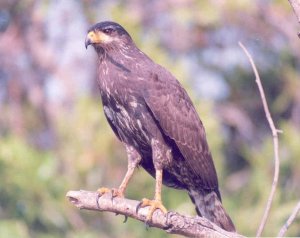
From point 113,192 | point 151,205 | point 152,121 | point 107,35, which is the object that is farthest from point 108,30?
point 151,205

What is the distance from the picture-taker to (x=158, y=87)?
622 centimetres

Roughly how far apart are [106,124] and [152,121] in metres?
3.65

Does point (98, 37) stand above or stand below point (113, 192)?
above

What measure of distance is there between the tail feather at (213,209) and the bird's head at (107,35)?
1128mm

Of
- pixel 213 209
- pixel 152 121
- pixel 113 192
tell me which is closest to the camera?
pixel 113 192

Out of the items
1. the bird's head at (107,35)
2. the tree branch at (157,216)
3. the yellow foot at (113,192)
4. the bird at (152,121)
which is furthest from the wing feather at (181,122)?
the tree branch at (157,216)

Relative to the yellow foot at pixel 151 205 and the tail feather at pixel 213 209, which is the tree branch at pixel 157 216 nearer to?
the yellow foot at pixel 151 205

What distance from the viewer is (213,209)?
257 inches

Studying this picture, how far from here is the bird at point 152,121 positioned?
6160 mm

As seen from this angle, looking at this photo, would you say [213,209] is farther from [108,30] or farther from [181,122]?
[108,30]

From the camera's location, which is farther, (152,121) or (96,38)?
(96,38)

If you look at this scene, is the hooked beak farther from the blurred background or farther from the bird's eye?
the blurred background

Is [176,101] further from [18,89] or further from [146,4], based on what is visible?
[146,4]

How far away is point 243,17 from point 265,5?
347 mm
